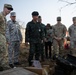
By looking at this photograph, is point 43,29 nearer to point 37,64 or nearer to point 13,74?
point 37,64

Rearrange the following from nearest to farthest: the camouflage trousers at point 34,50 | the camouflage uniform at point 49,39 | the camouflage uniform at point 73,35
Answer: the camouflage trousers at point 34,50
the camouflage uniform at point 73,35
the camouflage uniform at point 49,39

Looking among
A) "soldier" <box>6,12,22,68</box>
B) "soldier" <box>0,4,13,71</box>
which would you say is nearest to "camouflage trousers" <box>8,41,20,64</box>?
"soldier" <box>6,12,22,68</box>

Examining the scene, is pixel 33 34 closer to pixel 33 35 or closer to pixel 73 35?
pixel 33 35

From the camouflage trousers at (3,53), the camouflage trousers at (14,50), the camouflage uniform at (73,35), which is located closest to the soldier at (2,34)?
the camouflage trousers at (3,53)

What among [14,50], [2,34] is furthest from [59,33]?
[2,34]

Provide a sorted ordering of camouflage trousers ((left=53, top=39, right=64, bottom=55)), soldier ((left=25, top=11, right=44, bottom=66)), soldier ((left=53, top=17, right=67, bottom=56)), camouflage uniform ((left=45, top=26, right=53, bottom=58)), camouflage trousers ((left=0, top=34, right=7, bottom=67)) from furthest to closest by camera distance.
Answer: camouflage uniform ((left=45, top=26, right=53, bottom=58)) → camouflage trousers ((left=53, top=39, right=64, bottom=55)) → soldier ((left=53, top=17, right=67, bottom=56)) → soldier ((left=25, top=11, right=44, bottom=66)) → camouflage trousers ((left=0, top=34, right=7, bottom=67))

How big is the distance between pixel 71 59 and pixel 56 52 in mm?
3990

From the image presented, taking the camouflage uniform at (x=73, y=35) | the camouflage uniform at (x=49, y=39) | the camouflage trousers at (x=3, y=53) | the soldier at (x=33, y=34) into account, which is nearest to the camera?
the camouflage trousers at (x=3, y=53)

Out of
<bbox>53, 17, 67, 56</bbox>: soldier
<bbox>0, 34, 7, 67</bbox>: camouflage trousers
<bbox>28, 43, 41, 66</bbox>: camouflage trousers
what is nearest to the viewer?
<bbox>0, 34, 7, 67</bbox>: camouflage trousers

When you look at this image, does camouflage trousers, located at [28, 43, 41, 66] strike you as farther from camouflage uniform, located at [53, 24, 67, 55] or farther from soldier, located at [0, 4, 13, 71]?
soldier, located at [0, 4, 13, 71]

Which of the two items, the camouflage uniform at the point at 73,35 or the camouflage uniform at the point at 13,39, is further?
the camouflage uniform at the point at 73,35

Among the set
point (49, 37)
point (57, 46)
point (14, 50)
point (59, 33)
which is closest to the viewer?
point (14, 50)

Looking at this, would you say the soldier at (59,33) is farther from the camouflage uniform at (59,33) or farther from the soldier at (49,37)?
the soldier at (49,37)

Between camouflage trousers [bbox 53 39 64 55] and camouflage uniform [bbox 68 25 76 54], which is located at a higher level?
camouflage uniform [bbox 68 25 76 54]
